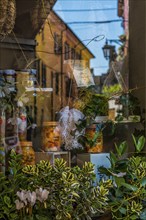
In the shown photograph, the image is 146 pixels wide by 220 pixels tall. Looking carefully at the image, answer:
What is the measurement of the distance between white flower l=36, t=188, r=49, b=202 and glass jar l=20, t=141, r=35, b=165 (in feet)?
2.01

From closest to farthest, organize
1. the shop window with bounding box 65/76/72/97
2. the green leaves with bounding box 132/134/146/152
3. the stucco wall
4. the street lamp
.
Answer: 1. the green leaves with bounding box 132/134/146/152
2. the shop window with bounding box 65/76/72/97
3. the stucco wall
4. the street lamp

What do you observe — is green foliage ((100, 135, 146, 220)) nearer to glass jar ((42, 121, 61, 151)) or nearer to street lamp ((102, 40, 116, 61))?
glass jar ((42, 121, 61, 151))

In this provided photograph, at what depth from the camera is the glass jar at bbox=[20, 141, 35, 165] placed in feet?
7.70

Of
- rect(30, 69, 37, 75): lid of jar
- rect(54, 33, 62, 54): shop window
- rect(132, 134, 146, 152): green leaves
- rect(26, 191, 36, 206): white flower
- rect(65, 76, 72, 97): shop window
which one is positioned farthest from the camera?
rect(54, 33, 62, 54): shop window

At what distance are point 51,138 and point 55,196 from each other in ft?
2.68

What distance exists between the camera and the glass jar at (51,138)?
8.02ft

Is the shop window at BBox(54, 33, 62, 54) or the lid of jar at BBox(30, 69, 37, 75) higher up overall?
the shop window at BBox(54, 33, 62, 54)

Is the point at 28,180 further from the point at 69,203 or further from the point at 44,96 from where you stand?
the point at 44,96

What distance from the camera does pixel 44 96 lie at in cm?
296

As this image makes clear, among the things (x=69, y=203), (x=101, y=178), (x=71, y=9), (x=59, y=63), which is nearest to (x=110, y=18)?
(x=71, y=9)

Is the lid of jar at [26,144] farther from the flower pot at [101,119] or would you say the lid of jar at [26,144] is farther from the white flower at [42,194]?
the white flower at [42,194]

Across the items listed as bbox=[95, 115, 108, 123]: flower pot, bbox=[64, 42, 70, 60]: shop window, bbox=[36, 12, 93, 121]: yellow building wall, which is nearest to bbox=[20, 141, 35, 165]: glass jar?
bbox=[36, 12, 93, 121]: yellow building wall

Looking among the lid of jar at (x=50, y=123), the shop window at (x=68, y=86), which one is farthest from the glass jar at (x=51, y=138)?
the shop window at (x=68, y=86)

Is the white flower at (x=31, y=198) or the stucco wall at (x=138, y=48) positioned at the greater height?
the stucco wall at (x=138, y=48)
